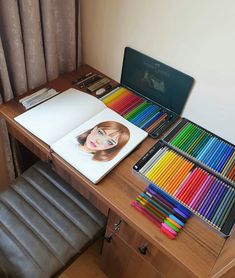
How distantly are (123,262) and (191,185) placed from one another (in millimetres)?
438

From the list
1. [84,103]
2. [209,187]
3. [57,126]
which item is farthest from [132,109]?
[209,187]

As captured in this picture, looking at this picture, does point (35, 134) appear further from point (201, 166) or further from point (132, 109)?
point (201, 166)

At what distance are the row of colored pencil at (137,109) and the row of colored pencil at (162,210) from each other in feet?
0.88

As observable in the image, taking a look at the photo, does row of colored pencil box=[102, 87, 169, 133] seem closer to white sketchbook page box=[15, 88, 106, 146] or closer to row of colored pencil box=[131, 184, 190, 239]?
white sketchbook page box=[15, 88, 106, 146]

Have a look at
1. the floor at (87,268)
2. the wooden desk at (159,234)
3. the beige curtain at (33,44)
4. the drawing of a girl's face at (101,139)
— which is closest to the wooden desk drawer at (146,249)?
the wooden desk at (159,234)

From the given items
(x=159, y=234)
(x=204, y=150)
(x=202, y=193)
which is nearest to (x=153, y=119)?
(x=204, y=150)

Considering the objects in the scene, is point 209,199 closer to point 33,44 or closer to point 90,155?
point 90,155

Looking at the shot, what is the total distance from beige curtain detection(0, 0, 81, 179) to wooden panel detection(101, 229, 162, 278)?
600 mm

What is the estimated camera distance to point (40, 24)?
0.92m

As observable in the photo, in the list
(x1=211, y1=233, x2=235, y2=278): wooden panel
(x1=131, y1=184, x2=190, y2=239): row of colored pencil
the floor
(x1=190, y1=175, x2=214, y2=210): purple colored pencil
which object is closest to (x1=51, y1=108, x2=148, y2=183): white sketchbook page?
(x1=131, y1=184, x2=190, y2=239): row of colored pencil

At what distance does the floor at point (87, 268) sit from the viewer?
49.4 inches

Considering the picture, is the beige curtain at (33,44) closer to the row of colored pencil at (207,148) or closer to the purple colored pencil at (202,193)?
the row of colored pencil at (207,148)

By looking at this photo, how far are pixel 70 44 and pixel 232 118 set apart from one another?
724mm

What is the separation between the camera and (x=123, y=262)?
100 cm
